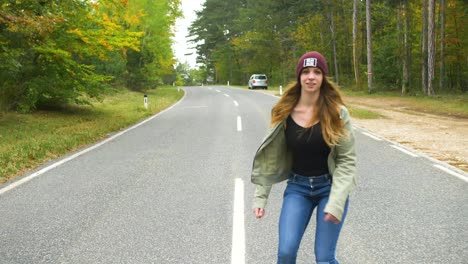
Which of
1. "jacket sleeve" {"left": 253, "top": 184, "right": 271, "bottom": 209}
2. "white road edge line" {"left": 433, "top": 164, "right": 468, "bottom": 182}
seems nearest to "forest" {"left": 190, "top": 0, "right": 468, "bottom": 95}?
"white road edge line" {"left": 433, "top": 164, "right": 468, "bottom": 182}

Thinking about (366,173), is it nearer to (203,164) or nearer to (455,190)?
(455,190)

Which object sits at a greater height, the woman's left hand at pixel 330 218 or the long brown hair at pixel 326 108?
the long brown hair at pixel 326 108

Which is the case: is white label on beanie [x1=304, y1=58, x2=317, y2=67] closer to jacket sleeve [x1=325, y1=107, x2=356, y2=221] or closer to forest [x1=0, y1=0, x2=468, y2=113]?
jacket sleeve [x1=325, y1=107, x2=356, y2=221]

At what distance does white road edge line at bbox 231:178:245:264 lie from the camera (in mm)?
4141

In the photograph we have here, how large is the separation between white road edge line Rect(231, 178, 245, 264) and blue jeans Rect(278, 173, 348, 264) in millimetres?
1294

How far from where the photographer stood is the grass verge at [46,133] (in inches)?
356

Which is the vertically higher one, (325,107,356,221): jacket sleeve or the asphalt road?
(325,107,356,221): jacket sleeve

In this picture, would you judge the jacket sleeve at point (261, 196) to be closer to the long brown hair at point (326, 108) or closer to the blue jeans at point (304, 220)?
the blue jeans at point (304, 220)

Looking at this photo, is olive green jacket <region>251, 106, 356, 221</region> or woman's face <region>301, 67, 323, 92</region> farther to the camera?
woman's face <region>301, 67, 323, 92</region>

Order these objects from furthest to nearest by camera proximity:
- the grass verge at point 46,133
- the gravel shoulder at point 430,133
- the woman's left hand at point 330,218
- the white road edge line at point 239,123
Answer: the white road edge line at point 239,123
the gravel shoulder at point 430,133
the grass verge at point 46,133
the woman's left hand at point 330,218

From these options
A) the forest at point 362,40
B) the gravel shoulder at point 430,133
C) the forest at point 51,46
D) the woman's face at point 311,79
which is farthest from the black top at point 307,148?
the forest at point 362,40

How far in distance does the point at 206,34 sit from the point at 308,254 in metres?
80.6

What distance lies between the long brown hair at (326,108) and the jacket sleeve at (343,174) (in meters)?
0.07

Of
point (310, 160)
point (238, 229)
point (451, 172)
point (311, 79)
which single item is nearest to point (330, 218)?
point (310, 160)
